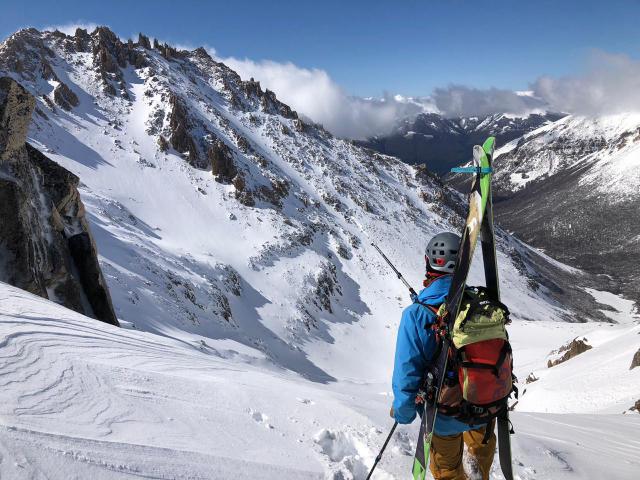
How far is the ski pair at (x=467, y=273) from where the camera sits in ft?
13.2

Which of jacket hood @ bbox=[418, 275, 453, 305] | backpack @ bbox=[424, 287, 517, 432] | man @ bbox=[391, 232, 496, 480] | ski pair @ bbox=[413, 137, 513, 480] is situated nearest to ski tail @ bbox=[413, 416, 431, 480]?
ski pair @ bbox=[413, 137, 513, 480]

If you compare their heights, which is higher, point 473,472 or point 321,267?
point 473,472

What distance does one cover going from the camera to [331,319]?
43281 mm

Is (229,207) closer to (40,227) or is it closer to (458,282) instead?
(40,227)

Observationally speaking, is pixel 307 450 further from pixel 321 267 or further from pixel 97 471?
pixel 321 267

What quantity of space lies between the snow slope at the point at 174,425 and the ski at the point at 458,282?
3.62 ft

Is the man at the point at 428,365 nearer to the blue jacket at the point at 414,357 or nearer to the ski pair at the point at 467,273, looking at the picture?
the blue jacket at the point at 414,357

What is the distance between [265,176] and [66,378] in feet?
185

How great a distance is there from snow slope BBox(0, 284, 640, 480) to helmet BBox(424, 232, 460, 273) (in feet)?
8.85

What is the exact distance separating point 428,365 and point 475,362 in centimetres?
48

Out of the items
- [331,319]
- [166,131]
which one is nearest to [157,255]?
[331,319]

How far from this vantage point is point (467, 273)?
4.16 meters

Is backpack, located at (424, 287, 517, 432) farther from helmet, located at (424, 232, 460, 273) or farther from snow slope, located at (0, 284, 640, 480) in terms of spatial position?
snow slope, located at (0, 284, 640, 480)

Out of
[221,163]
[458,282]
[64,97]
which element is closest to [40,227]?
[458,282]
